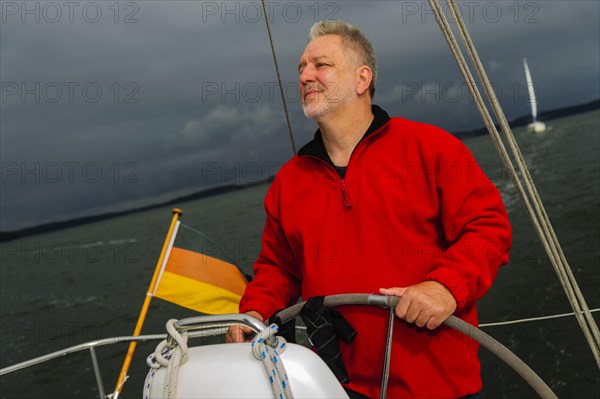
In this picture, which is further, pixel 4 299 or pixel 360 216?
pixel 4 299

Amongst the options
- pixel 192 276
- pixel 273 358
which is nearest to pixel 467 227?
pixel 273 358

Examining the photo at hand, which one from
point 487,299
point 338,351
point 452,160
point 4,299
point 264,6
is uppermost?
point 264,6

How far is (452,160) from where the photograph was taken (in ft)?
5.84

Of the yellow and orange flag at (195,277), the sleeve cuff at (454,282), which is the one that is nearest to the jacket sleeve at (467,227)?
the sleeve cuff at (454,282)

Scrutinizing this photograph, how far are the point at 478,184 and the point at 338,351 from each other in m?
0.70

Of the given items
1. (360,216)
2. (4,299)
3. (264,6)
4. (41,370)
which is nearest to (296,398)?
(360,216)

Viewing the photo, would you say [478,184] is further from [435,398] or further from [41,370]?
[41,370]

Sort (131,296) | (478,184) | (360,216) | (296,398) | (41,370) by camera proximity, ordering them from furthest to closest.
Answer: (131,296)
(41,370)
(360,216)
(478,184)
(296,398)

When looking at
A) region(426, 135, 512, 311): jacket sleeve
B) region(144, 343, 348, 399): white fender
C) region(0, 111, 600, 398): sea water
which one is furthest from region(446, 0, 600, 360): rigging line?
region(0, 111, 600, 398): sea water

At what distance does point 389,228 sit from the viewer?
5.94ft

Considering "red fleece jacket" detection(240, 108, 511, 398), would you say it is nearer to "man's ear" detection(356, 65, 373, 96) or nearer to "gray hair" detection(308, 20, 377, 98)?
"man's ear" detection(356, 65, 373, 96)

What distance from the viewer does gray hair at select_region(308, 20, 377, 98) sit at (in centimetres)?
212

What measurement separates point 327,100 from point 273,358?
3.55 feet

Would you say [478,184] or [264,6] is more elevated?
[264,6]
